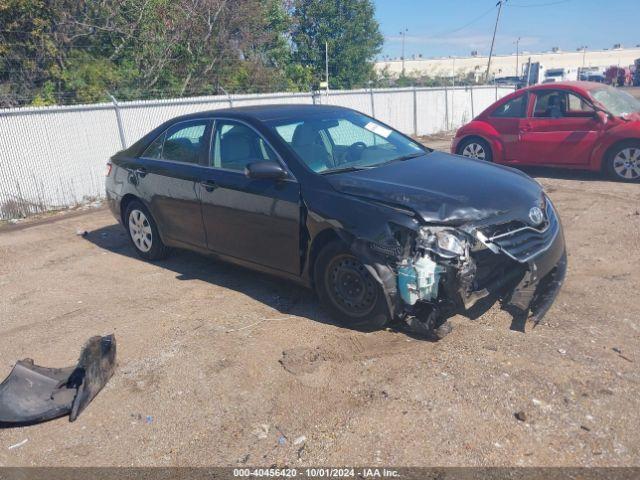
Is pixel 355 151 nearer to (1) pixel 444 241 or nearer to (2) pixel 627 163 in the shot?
(1) pixel 444 241

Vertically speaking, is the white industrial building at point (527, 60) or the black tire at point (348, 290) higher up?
the black tire at point (348, 290)

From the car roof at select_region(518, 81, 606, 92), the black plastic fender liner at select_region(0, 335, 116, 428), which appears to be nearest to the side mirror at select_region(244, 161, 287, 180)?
the black plastic fender liner at select_region(0, 335, 116, 428)

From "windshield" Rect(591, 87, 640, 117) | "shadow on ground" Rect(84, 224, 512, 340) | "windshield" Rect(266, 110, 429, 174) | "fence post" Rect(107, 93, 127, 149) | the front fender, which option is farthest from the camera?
"fence post" Rect(107, 93, 127, 149)

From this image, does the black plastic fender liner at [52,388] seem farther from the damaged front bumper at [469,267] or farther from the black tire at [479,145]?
the black tire at [479,145]

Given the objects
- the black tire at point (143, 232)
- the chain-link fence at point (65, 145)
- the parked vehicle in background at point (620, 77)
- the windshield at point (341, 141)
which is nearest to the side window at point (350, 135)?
the windshield at point (341, 141)

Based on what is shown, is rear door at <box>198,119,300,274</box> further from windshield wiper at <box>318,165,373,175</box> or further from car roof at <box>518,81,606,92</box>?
car roof at <box>518,81,606,92</box>

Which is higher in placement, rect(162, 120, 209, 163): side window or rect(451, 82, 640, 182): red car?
rect(162, 120, 209, 163): side window

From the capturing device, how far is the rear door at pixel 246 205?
468 centimetres

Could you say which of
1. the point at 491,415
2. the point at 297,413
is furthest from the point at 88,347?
the point at 491,415

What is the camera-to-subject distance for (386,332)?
4336 mm

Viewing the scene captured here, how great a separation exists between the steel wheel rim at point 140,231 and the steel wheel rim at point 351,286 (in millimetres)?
2809

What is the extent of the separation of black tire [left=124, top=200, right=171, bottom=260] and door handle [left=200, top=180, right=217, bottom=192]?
1.15 metres

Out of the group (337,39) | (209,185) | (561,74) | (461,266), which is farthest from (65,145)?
(561,74)

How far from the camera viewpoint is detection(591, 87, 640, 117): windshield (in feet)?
30.4
